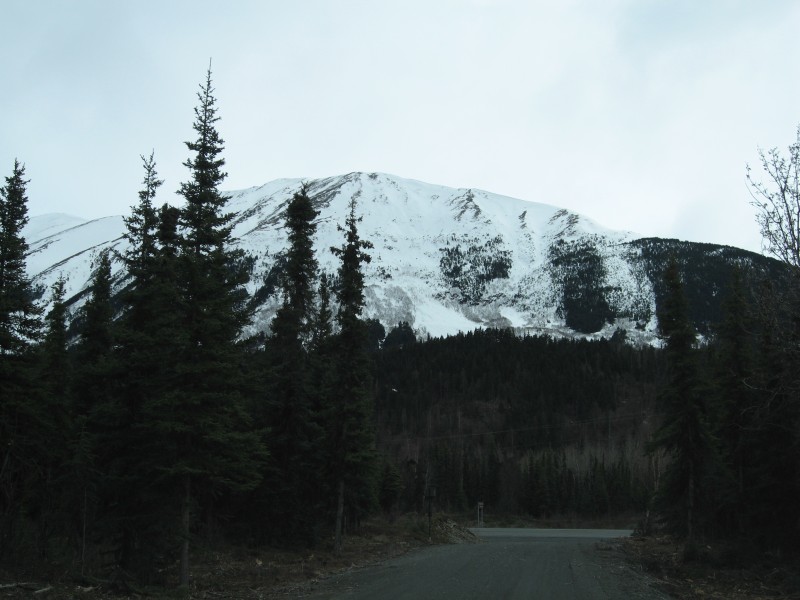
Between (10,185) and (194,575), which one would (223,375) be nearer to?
(194,575)

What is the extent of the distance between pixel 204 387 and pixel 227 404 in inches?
33.5

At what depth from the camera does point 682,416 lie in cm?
3400

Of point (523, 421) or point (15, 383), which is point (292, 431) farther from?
point (523, 421)

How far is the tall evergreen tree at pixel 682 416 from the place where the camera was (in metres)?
33.8

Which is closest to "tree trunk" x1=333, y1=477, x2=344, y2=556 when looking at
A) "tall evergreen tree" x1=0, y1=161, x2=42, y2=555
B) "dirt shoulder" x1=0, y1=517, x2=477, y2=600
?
"dirt shoulder" x1=0, y1=517, x2=477, y2=600

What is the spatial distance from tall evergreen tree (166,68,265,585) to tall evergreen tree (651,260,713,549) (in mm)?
23654

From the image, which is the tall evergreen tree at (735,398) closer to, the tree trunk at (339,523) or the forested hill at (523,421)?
the tree trunk at (339,523)

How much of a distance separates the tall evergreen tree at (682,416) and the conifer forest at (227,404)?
10cm

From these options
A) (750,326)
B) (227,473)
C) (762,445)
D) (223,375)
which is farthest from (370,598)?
(750,326)

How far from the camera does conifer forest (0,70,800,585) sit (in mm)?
18656

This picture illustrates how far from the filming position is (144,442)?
19.9m

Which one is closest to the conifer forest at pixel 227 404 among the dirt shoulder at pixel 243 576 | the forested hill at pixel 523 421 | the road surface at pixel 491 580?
the dirt shoulder at pixel 243 576

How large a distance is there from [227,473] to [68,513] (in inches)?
191

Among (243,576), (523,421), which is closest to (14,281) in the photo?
(243,576)
